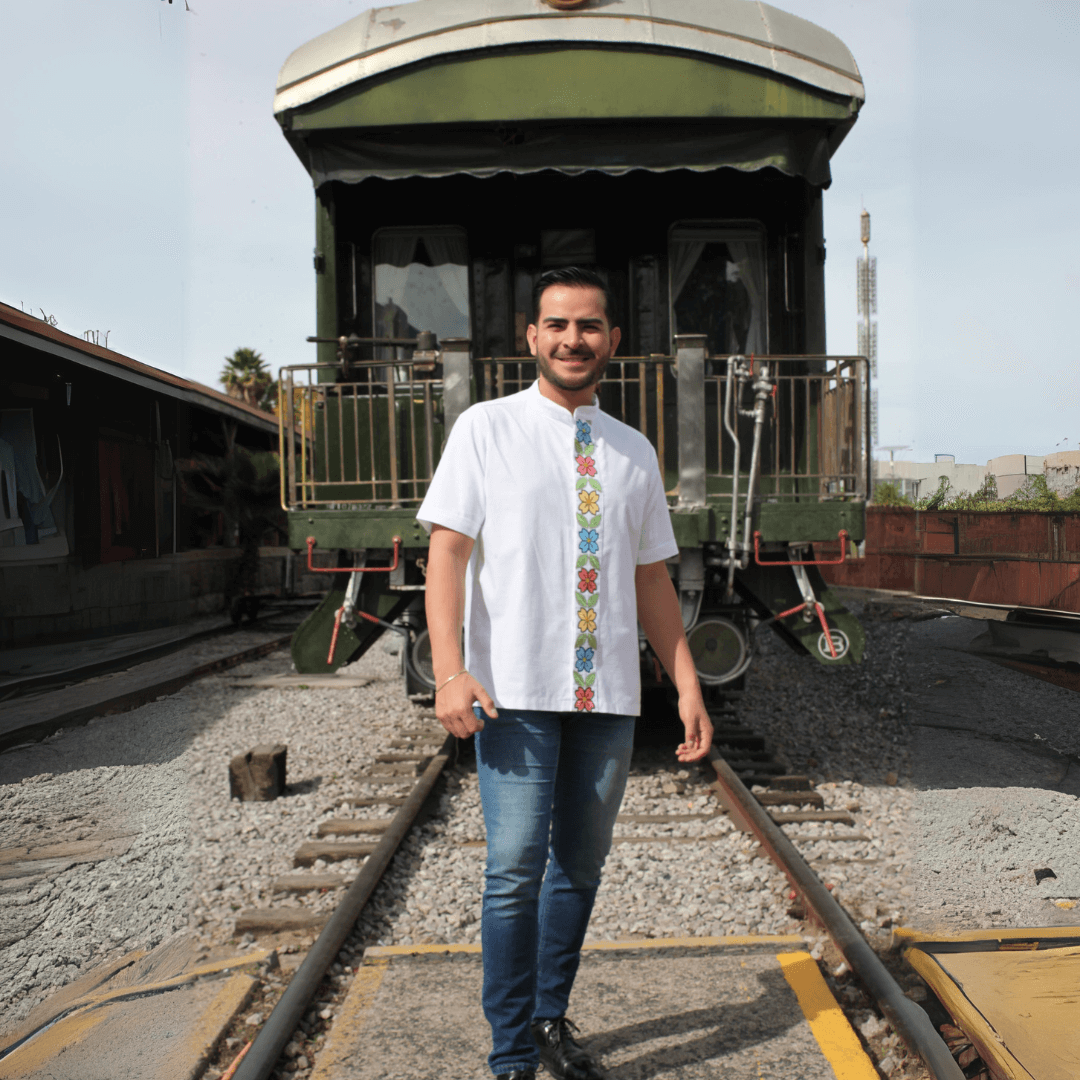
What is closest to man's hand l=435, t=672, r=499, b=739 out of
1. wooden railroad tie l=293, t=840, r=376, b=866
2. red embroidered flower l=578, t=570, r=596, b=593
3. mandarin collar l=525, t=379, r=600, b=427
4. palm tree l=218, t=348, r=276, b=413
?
red embroidered flower l=578, t=570, r=596, b=593

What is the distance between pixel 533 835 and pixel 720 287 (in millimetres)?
5024

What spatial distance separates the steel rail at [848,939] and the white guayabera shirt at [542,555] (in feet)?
3.93

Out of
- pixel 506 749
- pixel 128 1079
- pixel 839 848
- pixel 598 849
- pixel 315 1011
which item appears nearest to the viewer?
pixel 506 749

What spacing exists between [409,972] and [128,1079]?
2.82ft

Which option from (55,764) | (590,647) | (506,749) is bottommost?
(55,764)

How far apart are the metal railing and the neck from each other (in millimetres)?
2858

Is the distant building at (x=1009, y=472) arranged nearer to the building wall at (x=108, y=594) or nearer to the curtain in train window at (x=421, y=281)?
the curtain in train window at (x=421, y=281)

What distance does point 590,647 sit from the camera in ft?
7.42

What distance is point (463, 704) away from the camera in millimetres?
2129

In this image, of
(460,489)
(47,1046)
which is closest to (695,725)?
(460,489)

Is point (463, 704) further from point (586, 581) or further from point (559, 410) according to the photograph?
point (559, 410)

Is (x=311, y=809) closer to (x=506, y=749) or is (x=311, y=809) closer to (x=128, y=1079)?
(x=128, y=1079)

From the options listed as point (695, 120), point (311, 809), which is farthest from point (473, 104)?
point (311, 809)

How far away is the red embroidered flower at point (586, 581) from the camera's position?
89.5 inches
